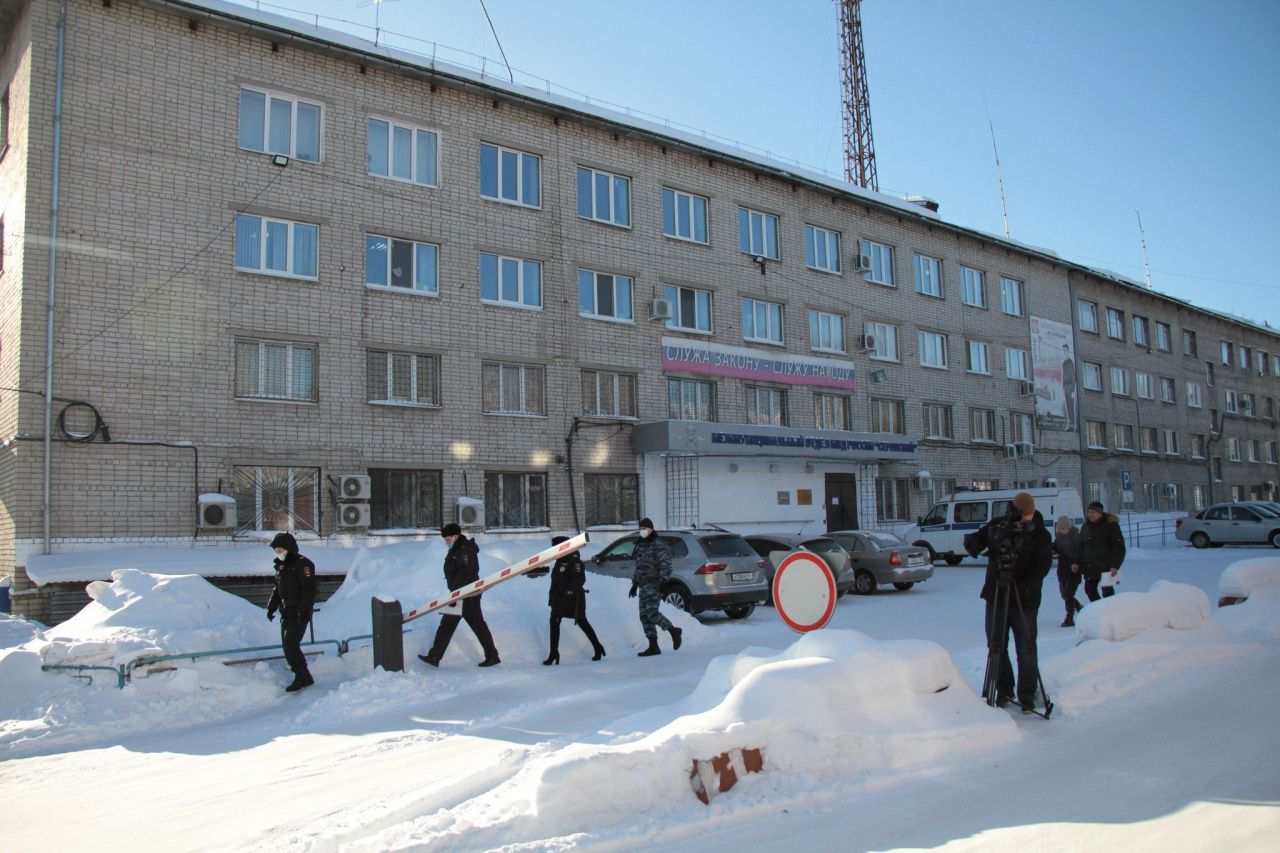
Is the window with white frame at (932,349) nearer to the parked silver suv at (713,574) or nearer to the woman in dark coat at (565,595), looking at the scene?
the parked silver suv at (713,574)

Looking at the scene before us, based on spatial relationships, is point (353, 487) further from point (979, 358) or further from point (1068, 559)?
point (979, 358)

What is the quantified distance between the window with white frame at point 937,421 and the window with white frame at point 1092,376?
34.1 feet

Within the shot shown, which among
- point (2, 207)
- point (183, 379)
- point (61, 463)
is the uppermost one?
point (2, 207)

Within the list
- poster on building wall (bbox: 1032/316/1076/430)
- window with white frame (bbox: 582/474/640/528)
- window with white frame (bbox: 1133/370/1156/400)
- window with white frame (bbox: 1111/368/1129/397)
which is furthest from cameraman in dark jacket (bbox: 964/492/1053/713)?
window with white frame (bbox: 1133/370/1156/400)

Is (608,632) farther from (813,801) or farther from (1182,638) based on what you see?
(813,801)

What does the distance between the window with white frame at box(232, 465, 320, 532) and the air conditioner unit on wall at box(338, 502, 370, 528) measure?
54 centimetres

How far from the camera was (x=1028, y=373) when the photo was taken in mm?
37844

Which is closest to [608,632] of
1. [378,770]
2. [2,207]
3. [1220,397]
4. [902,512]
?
[378,770]

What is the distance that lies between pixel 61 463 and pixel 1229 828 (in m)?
18.1

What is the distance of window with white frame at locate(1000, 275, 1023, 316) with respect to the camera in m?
37.4

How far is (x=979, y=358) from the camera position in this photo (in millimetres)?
35719

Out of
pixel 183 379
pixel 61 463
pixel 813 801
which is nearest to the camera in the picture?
pixel 813 801

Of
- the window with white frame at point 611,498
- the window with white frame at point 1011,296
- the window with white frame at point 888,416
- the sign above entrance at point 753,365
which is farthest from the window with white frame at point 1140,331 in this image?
the window with white frame at point 611,498

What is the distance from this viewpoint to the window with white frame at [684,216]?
26.6 meters
